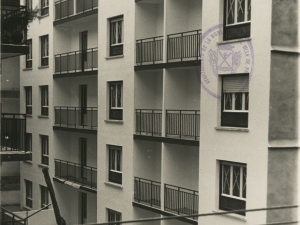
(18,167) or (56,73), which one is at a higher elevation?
(56,73)

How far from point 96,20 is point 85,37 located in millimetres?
382

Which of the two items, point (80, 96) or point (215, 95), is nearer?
point (215, 95)

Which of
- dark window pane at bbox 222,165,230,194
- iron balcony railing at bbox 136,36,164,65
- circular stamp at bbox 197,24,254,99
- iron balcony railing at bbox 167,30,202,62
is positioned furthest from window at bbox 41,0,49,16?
dark window pane at bbox 222,165,230,194

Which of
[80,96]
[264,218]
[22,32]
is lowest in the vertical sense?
[264,218]

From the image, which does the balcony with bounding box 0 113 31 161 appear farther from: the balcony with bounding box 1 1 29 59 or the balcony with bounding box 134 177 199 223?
the balcony with bounding box 134 177 199 223

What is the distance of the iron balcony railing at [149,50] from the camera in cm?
973

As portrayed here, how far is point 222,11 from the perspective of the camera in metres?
8.52

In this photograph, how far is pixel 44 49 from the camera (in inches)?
360

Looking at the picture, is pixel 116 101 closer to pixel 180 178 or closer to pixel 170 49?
pixel 170 49

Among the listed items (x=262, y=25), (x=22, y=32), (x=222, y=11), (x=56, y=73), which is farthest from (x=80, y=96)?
(x=262, y=25)

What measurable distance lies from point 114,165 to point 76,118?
1299 mm

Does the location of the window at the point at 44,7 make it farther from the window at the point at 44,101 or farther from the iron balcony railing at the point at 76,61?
the window at the point at 44,101

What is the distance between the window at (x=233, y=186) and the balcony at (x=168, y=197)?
667 millimetres

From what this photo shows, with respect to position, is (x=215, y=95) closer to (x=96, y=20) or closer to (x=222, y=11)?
(x=222, y=11)
